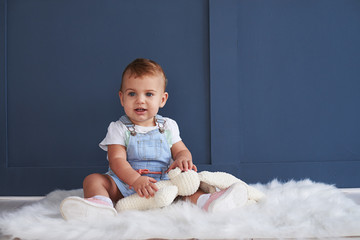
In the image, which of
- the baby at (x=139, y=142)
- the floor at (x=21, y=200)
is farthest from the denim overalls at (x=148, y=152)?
the floor at (x=21, y=200)

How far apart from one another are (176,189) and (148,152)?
26cm

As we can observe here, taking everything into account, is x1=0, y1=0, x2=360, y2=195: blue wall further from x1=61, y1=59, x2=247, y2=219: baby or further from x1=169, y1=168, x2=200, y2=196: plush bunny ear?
x1=169, y1=168, x2=200, y2=196: plush bunny ear

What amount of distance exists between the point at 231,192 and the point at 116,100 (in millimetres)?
839

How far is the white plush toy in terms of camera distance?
1013 mm

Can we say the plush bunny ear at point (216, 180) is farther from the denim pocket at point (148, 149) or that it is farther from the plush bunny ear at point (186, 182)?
the denim pocket at point (148, 149)

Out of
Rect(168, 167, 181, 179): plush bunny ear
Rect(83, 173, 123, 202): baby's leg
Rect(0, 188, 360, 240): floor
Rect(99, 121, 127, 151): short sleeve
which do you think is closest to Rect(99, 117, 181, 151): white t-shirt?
Rect(99, 121, 127, 151): short sleeve

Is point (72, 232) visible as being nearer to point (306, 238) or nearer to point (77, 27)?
point (306, 238)

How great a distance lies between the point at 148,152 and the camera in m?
1.26

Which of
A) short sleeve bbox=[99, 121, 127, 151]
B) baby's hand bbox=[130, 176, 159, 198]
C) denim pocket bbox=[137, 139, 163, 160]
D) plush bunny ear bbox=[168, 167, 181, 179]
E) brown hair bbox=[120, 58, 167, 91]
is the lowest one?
baby's hand bbox=[130, 176, 159, 198]

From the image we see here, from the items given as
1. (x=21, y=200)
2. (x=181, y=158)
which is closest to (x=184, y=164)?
(x=181, y=158)

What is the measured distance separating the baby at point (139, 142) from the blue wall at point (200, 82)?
1.01ft

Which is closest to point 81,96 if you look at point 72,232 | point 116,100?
point 116,100

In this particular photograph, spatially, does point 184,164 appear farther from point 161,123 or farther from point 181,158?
point 161,123

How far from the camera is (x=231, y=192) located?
960 millimetres
